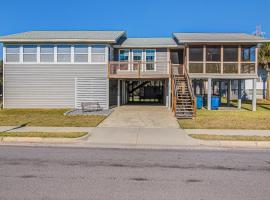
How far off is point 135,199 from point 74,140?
6643 millimetres

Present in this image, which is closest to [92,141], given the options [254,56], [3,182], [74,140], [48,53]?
[74,140]

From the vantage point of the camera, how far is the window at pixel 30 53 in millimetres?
23656

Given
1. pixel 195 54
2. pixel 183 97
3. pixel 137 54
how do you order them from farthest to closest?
pixel 137 54
pixel 195 54
pixel 183 97

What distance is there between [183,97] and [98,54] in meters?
7.62

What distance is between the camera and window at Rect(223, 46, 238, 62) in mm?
24289

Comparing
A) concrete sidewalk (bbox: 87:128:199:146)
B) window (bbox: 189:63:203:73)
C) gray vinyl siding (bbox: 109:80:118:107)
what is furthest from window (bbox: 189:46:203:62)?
concrete sidewalk (bbox: 87:128:199:146)

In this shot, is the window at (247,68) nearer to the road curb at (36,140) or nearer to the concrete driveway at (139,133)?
the concrete driveway at (139,133)

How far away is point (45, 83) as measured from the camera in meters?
23.8

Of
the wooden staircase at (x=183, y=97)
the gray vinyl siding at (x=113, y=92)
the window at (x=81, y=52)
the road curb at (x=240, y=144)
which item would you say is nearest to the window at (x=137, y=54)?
the gray vinyl siding at (x=113, y=92)

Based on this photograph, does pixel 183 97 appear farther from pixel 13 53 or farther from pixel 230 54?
pixel 13 53

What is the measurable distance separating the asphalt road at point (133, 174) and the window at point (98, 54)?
1443 cm

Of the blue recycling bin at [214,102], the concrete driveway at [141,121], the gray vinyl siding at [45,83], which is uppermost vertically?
the gray vinyl siding at [45,83]

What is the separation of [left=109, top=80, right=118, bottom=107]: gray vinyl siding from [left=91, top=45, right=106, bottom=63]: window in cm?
225

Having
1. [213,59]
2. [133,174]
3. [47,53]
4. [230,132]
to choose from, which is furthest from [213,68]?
[133,174]
